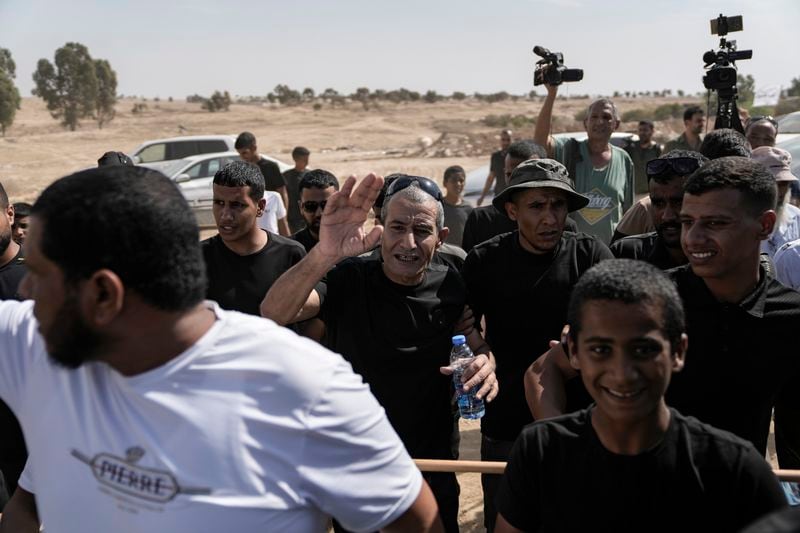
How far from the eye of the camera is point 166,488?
1.65 metres

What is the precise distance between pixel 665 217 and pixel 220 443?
2906 millimetres

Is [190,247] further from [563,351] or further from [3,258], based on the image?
[3,258]

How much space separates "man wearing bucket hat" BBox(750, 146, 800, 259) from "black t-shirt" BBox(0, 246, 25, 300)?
3.74 metres

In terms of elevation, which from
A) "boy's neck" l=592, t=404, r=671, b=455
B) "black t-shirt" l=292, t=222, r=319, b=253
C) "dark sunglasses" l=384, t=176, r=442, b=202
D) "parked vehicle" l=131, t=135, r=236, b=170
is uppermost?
"dark sunglasses" l=384, t=176, r=442, b=202

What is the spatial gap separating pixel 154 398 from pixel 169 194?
0.43 meters

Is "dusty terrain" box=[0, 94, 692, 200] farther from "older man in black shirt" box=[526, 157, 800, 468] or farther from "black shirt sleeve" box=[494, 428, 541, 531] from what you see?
"black shirt sleeve" box=[494, 428, 541, 531]

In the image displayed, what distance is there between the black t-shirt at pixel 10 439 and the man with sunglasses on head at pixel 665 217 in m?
2.84

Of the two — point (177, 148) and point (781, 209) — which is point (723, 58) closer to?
point (781, 209)

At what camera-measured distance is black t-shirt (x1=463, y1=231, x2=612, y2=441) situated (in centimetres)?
364

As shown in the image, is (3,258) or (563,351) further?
(3,258)

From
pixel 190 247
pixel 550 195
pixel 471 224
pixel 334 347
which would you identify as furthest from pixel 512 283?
pixel 190 247

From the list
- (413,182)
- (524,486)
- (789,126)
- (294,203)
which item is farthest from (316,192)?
(789,126)

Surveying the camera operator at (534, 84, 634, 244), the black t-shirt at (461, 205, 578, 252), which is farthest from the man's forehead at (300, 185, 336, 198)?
the camera operator at (534, 84, 634, 244)

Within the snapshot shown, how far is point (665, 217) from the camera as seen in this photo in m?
3.97
